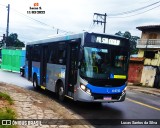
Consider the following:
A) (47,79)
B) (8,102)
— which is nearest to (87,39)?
(8,102)

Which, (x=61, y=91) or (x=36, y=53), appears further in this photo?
(x=36, y=53)

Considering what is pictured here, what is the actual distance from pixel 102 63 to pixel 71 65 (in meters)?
1.55

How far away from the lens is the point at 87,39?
10922mm

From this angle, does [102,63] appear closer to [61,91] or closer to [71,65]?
[71,65]

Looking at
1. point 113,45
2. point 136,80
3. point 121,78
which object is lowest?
point 136,80

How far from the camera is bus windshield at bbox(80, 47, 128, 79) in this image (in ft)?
35.4

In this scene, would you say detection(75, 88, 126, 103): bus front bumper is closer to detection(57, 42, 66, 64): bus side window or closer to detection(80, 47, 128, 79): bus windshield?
detection(80, 47, 128, 79): bus windshield

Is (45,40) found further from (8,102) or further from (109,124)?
(109,124)

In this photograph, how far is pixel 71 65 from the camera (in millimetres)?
11883

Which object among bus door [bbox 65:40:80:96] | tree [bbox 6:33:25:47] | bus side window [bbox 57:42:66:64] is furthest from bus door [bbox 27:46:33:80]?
tree [bbox 6:33:25:47]

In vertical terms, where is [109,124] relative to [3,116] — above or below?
below

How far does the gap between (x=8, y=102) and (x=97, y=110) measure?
3588 mm

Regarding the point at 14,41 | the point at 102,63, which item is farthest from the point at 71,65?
the point at 14,41

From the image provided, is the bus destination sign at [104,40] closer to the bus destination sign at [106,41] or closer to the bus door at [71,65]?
the bus destination sign at [106,41]
